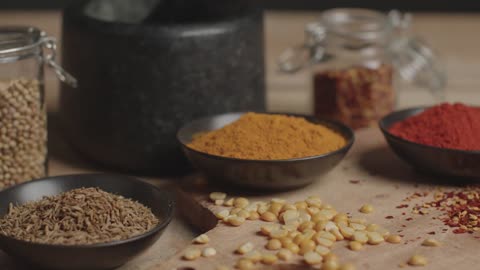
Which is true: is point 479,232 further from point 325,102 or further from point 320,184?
point 325,102

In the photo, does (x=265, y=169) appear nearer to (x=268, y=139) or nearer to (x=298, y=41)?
A: (x=268, y=139)

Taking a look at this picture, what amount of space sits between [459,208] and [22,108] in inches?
28.5

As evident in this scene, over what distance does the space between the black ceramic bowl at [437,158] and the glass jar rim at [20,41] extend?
0.63 meters

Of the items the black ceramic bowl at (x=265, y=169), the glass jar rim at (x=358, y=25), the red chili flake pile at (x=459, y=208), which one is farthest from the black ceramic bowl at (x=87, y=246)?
the glass jar rim at (x=358, y=25)

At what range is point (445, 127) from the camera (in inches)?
59.6

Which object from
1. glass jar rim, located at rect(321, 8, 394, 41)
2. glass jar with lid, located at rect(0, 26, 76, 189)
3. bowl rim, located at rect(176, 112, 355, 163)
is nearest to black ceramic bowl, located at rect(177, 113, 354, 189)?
bowl rim, located at rect(176, 112, 355, 163)

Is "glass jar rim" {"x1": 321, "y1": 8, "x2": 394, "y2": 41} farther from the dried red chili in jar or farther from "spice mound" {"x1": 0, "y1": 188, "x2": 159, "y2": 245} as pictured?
"spice mound" {"x1": 0, "y1": 188, "x2": 159, "y2": 245}

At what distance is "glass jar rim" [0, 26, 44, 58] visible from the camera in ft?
4.70

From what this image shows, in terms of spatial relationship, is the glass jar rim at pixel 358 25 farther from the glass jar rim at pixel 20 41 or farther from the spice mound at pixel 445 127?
the glass jar rim at pixel 20 41

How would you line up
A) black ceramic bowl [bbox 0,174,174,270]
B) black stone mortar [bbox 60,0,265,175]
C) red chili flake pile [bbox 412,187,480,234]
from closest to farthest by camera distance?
black ceramic bowl [bbox 0,174,174,270] < red chili flake pile [bbox 412,187,480,234] < black stone mortar [bbox 60,0,265,175]

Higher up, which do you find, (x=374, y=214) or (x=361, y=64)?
(x=361, y=64)

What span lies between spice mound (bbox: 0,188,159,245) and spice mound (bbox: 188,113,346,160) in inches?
8.4

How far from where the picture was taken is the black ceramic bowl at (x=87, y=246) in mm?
1151

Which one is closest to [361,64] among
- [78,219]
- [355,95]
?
[355,95]
